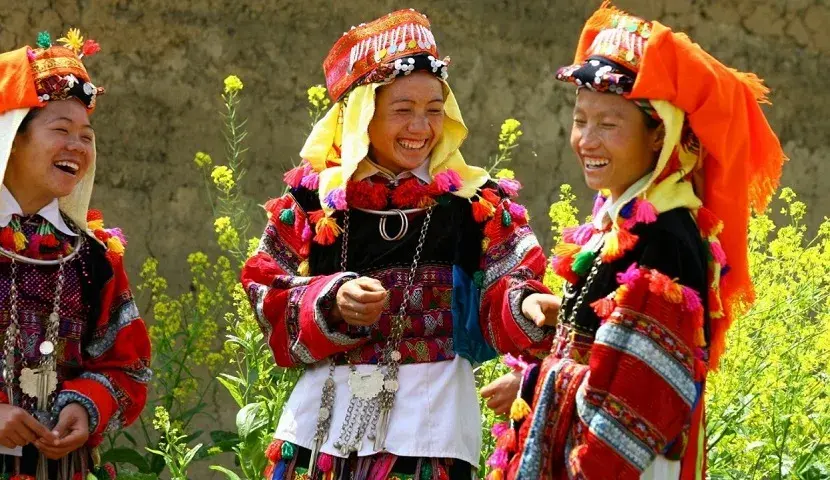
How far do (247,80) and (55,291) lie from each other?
8.32ft

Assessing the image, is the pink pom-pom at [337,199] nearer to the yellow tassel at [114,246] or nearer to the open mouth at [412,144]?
the open mouth at [412,144]

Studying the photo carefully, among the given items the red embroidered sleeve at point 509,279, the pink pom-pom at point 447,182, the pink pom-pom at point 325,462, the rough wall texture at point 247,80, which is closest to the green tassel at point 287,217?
the pink pom-pom at point 447,182

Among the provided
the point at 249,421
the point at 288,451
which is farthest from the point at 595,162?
the point at 249,421

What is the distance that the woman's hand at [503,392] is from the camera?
3.60 meters

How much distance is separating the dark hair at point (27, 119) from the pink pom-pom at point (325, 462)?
4.14ft

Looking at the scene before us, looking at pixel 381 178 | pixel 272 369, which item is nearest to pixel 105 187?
pixel 272 369

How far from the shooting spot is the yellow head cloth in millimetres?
4016

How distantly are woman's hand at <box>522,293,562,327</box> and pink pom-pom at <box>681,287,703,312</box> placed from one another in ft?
1.69

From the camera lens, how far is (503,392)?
3605 mm

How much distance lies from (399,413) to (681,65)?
50.5 inches

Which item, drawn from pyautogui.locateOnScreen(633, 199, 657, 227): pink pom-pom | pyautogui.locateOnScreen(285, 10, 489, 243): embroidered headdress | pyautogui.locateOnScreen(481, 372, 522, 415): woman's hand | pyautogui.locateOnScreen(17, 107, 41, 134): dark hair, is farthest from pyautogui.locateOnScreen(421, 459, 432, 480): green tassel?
pyautogui.locateOnScreen(17, 107, 41, 134): dark hair

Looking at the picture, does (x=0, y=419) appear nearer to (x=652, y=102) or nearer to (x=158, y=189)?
(x=652, y=102)

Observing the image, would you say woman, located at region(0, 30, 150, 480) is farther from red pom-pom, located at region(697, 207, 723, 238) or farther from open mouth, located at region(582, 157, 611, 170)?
red pom-pom, located at region(697, 207, 723, 238)

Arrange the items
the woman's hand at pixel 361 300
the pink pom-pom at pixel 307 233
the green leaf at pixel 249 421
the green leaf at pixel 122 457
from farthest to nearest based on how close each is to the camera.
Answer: the green leaf at pixel 122 457 → the green leaf at pixel 249 421 → the pink pom-pom at pixel 307 233 → the woman's hand at pixel 361 300
